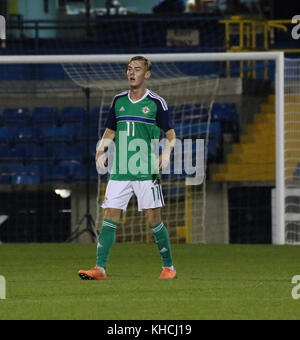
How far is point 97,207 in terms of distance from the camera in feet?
48.6

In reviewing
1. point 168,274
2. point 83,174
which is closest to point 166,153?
point 168,274

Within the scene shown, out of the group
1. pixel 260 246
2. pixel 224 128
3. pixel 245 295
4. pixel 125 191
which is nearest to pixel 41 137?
pixel 224 128

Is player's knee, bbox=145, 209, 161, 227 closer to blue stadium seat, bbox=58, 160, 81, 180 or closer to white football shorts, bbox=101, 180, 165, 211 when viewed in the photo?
white football shorts, bbox=101, 180, 165, 211

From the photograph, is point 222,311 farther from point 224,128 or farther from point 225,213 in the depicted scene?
point 224,128

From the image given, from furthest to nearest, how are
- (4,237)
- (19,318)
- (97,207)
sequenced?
(4,237), (97,207), (19,318)

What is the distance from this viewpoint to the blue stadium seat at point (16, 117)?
17734mm

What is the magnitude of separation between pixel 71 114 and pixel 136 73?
9579 mm

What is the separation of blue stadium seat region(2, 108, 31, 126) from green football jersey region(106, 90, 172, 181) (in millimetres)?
9209

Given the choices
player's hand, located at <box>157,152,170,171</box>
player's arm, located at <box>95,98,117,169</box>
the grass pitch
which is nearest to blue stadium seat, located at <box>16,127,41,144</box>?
the grass pitch

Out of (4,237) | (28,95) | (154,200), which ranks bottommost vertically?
(4,237)

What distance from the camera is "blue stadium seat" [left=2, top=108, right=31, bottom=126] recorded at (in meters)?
17.7

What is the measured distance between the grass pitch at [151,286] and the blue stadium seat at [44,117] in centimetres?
510

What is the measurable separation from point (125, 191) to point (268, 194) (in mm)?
7359

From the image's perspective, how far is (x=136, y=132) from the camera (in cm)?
862
